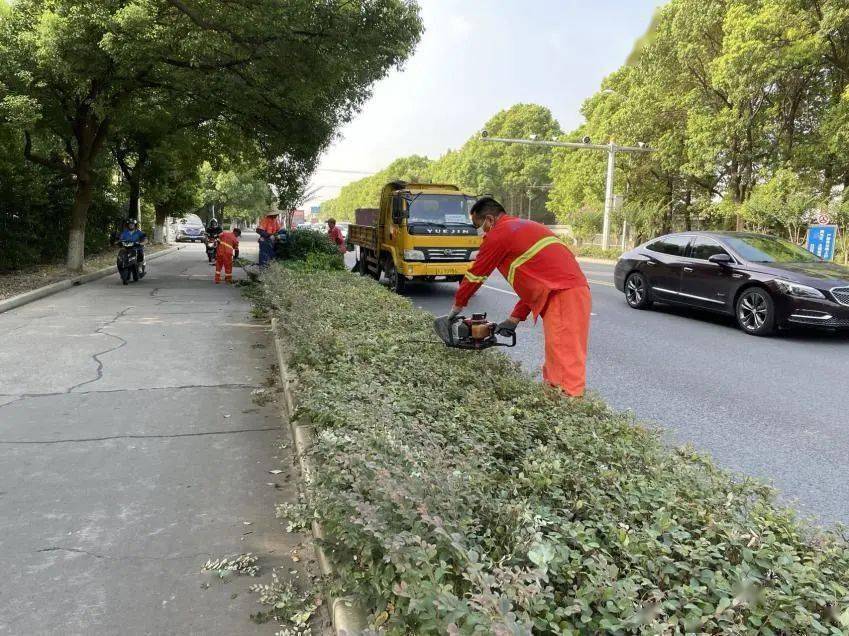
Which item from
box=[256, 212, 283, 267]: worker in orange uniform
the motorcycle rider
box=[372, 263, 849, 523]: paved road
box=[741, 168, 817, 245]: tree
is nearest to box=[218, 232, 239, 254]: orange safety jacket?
box=[256, 212, 283, 267]: worker in orange uniform

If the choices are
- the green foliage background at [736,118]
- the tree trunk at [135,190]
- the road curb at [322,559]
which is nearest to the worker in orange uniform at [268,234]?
the road curb at [322,559]

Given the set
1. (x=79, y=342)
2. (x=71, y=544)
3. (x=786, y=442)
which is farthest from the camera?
(x=79, y=342)

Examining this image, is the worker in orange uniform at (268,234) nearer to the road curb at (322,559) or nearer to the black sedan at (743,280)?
the black sedan at (743,280)

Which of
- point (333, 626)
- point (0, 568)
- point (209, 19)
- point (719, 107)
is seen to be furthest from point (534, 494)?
point (719, 107)

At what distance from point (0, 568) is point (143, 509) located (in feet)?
2.50

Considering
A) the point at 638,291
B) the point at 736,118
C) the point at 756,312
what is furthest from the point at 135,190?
the point at 736,118

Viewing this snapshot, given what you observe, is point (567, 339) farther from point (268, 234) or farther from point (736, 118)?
point (736, 118)

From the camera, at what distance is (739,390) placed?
6.18 metres

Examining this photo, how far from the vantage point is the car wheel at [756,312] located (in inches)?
350

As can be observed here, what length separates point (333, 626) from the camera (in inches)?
97.9

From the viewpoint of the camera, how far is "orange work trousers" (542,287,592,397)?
4332 millimetres

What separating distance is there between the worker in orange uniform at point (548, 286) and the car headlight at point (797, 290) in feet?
18.8

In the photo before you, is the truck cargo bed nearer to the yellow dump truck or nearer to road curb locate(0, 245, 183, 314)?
the yellow dump truck

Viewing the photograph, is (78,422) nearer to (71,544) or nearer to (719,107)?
(71,544)
